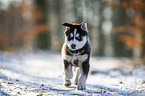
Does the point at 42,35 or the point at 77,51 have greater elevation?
the point at 42,35

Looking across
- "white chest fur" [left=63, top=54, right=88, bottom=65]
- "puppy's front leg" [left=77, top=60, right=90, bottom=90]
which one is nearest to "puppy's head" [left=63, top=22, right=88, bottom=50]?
"white chest fur" [left=63, top=54, right=88, bottom=65]

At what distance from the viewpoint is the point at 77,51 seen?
392cm

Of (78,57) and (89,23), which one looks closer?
(78,57)

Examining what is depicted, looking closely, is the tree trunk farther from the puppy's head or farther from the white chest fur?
the puppy's head

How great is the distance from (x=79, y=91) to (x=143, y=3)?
277 inches

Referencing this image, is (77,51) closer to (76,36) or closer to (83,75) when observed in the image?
(76,36)

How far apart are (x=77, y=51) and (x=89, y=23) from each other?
62.9 feet

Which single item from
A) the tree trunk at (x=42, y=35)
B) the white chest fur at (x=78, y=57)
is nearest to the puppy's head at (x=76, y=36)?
the white chest fur at (x=78, y=57)

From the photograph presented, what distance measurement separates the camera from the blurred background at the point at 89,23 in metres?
9.49

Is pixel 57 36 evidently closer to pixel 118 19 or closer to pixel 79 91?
pixel 118 19

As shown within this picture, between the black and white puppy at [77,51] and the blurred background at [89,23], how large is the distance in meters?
6.12

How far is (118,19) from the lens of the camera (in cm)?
1510

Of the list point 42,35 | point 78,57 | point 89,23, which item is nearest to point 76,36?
point 78,57

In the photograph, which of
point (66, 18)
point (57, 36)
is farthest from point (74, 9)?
point (57, 36)
